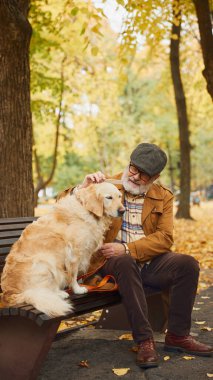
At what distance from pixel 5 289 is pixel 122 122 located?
104 ft

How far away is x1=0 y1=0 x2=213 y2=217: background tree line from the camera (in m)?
5.84

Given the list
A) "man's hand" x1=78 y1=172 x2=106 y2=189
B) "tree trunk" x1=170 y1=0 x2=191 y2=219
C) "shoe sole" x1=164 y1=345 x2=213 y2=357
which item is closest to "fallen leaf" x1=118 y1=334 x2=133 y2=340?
"shoe sole" x1=164 y1=345 x2=213 y2=357

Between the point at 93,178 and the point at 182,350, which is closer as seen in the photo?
the point at 182,350

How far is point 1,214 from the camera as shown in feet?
19.0

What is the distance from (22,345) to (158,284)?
1.44 meters

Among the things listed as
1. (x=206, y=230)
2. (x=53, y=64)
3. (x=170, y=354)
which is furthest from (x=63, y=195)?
(x=53, y=64)

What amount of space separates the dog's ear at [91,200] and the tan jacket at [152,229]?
0.40m

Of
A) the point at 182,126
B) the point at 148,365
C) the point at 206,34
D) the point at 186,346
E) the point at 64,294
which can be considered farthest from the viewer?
the point at 182,126

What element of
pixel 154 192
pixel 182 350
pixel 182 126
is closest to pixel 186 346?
pixel 182 350

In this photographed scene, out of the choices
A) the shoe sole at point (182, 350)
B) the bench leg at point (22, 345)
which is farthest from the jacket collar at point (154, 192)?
the bench leg at point (22, 345)

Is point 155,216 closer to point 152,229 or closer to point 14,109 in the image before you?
point 152,229

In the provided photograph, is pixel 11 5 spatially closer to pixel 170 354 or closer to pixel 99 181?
pixel 99 181

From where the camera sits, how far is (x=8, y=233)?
14.3ft

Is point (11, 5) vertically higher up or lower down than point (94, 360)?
higher up
